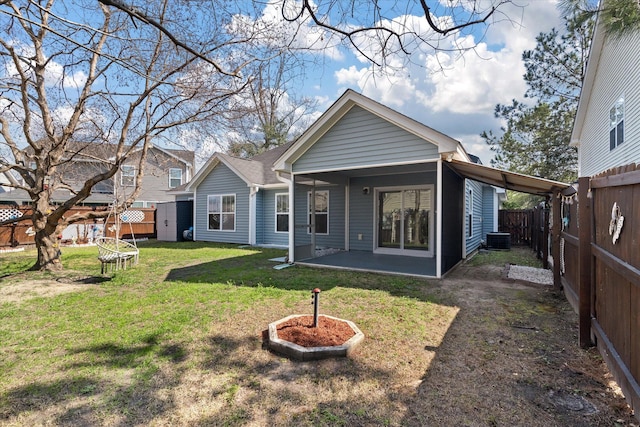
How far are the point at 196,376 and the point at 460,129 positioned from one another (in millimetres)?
7668

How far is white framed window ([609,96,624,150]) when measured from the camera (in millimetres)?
7562

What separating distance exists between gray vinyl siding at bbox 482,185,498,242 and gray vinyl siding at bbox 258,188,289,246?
941 cm

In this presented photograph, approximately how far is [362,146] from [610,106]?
265 inches

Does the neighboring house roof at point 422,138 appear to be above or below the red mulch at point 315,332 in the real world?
above

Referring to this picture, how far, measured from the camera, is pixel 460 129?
26.1 ft

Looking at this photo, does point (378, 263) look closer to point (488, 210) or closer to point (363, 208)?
point (363, 208)

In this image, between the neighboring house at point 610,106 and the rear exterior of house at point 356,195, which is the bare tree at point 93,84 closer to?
the rear exterior of house at point 356,195

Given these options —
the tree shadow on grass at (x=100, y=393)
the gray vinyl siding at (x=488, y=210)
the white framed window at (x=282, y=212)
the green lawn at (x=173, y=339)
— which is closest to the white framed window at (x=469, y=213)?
the gray vinyl siding at (x=488, y=210)

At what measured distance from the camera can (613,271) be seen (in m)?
2.85

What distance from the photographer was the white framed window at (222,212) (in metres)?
14.0

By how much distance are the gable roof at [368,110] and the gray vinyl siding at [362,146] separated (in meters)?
0.12

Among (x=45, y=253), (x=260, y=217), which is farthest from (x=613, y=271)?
(x=260, y=217)

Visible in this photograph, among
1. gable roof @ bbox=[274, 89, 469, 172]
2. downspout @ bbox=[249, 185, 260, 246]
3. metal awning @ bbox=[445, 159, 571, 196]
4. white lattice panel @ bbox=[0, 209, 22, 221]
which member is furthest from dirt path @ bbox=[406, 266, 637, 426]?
white lattice panel @ bbox=[0, 209, 22, 221]

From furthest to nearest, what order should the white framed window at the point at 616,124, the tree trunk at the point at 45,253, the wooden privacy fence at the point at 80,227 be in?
the wooden privacy fence at the point at 80,227
the tree trunk at the point at 45,253
the white framed window at the point at 616,124
